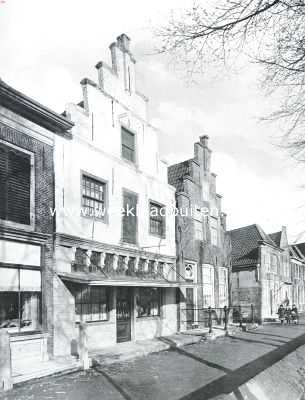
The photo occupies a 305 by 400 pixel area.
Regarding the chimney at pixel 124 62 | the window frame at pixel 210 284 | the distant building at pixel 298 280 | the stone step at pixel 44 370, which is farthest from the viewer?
the distant building at pixel 298 280

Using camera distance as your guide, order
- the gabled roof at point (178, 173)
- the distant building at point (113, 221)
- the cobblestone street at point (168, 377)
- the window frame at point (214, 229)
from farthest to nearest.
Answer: the window frame at point (214, 229)
the gabled roof at point (178, 173)
the distant building at point (113, 221)
the cobblestone street at point (168, 377)

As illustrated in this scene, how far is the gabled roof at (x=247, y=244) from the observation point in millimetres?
32969

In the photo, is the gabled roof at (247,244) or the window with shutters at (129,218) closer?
the window with shutters at (129,218)

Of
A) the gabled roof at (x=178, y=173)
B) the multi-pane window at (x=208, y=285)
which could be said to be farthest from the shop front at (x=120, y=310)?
the gabled roof at (x=178, y=173)

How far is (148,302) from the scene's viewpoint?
1788 centimetres

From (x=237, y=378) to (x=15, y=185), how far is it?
311 inches

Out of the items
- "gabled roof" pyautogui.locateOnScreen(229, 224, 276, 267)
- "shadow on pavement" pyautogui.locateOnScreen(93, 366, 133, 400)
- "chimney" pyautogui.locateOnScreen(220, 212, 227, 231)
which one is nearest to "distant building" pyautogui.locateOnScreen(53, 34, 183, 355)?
"shadow on pavement" pyautogui.locateOnScreen(93, 366, 133, 400)

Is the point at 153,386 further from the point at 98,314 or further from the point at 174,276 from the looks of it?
the point at 174,276

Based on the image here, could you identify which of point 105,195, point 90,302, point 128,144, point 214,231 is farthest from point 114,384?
point 214,231

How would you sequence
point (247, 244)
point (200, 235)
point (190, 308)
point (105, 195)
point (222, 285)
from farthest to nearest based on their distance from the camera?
point (247, 244)
point (222, 285)
point (200, 235)
point (190, 308)
point (105, 195)

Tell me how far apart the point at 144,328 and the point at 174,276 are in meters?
3.35

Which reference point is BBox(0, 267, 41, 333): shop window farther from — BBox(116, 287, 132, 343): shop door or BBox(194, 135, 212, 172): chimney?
BBox(194, 135, 212, 172): chimney

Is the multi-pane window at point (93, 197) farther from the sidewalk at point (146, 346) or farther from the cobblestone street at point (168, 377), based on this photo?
the cobblestone street at point (168, 377)

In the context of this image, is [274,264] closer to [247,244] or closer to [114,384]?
[247,244]
